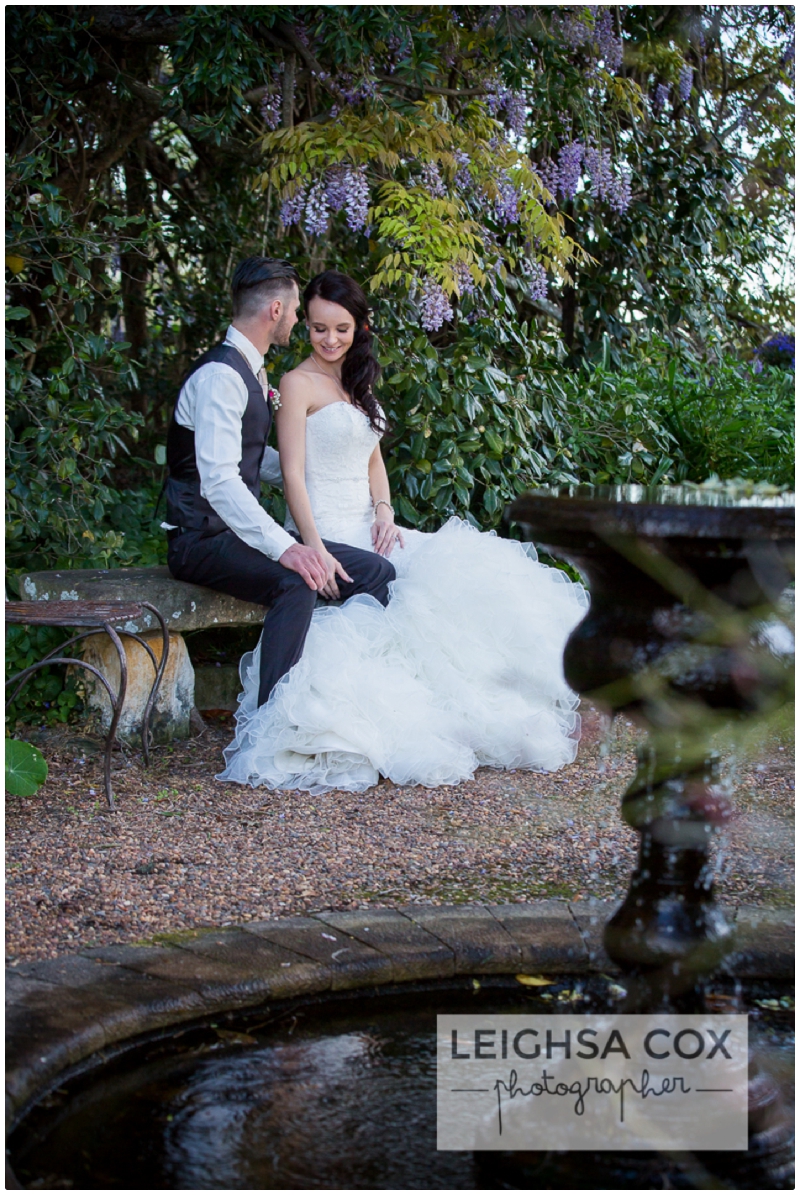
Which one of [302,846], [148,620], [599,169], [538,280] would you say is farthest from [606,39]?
[302,846]

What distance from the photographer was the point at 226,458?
12.2 ft

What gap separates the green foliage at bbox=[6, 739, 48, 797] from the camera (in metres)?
3.15

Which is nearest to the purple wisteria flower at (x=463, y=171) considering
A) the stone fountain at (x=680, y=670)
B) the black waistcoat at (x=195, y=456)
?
the black waistcoat at (x=195, y=456)

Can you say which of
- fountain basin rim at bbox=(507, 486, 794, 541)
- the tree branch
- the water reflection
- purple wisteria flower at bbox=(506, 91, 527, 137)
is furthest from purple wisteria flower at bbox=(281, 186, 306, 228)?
fountain basin rim at bbox=(507, 486, 794, 541)

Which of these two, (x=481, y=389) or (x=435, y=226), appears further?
(x=481, y=389)

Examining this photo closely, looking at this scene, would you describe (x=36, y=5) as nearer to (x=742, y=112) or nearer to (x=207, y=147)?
(x=207, y=147)

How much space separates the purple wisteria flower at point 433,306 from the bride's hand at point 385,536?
0.90m

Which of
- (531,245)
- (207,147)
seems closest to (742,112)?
(531,245)

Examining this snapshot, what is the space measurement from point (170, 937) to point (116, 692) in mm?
1677

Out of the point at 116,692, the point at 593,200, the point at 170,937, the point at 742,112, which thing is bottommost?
the point at 170,937

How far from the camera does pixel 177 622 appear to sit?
386 cm

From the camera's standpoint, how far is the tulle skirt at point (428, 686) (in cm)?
348

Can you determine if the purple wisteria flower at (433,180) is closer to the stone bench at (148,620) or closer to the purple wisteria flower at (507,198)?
the purple wisteria flower at (507,198)

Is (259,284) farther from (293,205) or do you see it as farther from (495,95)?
(495,95)
